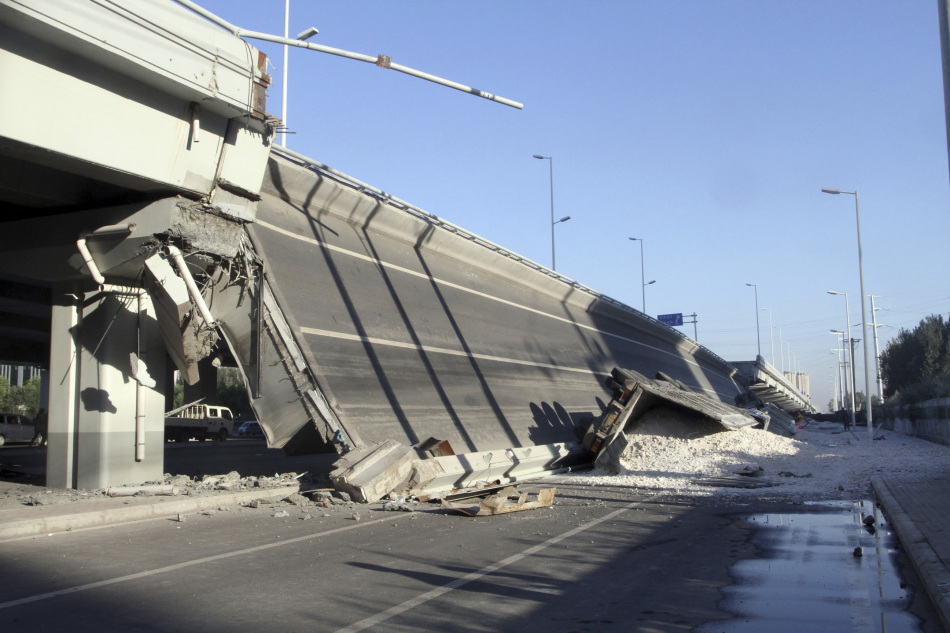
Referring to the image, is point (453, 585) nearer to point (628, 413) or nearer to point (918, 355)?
point (628, 413)

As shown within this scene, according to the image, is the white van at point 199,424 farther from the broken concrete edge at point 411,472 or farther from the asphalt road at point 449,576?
the asphalt road at point 449,576

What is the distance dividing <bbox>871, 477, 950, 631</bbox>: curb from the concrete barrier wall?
2550 cm

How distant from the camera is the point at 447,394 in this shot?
21.0m

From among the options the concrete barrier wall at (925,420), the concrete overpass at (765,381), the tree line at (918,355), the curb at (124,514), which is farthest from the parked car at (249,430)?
the tree line at (918,355)

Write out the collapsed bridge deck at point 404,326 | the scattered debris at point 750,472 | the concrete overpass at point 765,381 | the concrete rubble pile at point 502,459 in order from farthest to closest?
the concrete overpass at point 765,381 < the scattered debris at point 750,472 < the collapsed bridge deck at point 404,326 < the concrete rubble pile at point 502,459

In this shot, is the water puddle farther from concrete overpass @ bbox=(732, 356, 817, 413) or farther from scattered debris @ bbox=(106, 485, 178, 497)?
concrete overpass @ bbox=(732, 356, 817, 413)

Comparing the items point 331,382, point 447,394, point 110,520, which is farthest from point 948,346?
point 110,520

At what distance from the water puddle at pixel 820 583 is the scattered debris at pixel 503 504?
3874 mm

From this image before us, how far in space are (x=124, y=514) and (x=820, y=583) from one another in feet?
32.5

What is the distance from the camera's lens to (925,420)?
40.9 metres

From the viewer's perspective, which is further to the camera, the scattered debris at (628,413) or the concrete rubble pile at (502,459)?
the scattered debris at (628,413)

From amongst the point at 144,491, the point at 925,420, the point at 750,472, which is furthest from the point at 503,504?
the point at 925,420

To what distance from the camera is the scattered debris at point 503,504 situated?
1288 cm

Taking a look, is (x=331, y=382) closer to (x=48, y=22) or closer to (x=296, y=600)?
(x=48, y=22)
